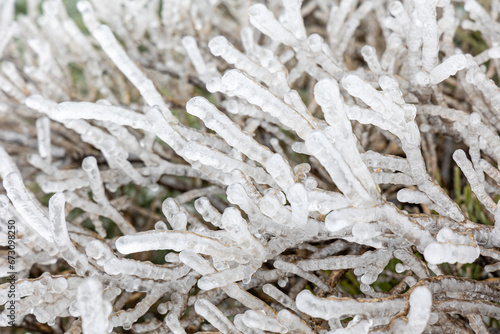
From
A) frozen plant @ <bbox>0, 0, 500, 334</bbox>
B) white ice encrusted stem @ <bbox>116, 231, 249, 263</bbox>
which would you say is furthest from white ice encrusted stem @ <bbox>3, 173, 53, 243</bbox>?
white ice encrusted stem @ <bbox>116, 231, 249, 263</bbox>

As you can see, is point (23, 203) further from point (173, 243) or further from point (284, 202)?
point (284, 202)

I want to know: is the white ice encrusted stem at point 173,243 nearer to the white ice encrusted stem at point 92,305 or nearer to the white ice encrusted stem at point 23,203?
the white ice encrusted stem at point 92,305

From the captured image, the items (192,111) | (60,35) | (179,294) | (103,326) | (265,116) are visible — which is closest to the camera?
(103,326)

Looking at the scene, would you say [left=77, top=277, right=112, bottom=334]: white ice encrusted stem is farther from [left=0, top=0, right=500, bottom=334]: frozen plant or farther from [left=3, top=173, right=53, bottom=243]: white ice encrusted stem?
[left=3, top=173, right=53, bottom=243]: white ice encrusted stem

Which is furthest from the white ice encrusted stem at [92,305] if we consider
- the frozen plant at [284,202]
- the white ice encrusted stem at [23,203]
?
the white ice encrusted stem at [23,203]

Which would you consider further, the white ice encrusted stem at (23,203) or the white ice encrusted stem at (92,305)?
the white ice encrusted stem at (23,203)

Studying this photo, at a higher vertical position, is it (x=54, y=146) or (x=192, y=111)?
(x=192, y=111)

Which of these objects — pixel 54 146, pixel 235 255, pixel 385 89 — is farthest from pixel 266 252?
pixel 54 146

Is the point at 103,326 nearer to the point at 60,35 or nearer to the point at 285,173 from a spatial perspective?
the point at 285,173

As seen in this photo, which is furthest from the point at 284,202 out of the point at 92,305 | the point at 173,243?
the point at 92,305

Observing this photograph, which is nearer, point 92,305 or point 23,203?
point 92,305

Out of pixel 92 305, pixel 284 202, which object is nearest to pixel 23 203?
pixel 92 305
